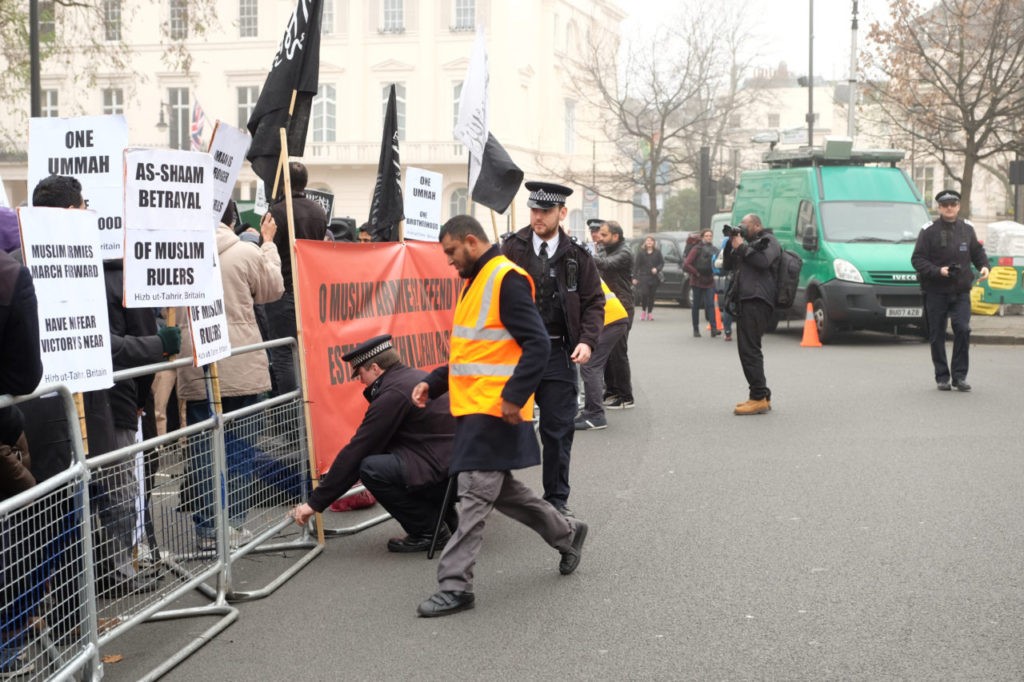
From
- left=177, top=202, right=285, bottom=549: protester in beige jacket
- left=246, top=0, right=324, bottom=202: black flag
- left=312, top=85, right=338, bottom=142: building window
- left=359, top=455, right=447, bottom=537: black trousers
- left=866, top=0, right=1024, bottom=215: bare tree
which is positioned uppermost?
left=312, top=85, right=338, bottom=142: building window

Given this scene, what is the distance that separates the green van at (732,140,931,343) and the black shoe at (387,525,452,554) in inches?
511

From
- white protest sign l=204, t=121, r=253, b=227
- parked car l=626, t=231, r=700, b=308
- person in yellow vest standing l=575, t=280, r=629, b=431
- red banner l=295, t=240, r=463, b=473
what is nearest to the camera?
red banner l=295, t=240, r=463, b=473

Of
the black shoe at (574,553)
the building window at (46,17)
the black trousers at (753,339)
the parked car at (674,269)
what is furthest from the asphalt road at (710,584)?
the parked car at (674,269)

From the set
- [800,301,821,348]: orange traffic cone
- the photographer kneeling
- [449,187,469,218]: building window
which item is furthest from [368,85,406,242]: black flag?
[449,187,469,218]: building window

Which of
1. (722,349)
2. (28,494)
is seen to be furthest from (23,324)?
(722,349)

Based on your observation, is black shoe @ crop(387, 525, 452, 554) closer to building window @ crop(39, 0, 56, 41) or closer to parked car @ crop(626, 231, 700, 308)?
building window @ crop(39, 0, 56, 41)

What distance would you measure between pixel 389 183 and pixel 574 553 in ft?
10.9

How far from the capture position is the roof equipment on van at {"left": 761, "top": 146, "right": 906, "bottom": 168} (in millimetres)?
21328

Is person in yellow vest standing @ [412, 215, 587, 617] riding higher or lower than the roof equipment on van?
lower

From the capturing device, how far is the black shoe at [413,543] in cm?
736

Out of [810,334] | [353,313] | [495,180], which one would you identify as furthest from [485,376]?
[810,334]

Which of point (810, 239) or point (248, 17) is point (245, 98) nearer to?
point (248, 17)

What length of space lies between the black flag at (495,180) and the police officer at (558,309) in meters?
1.00

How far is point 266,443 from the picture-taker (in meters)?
6.97
